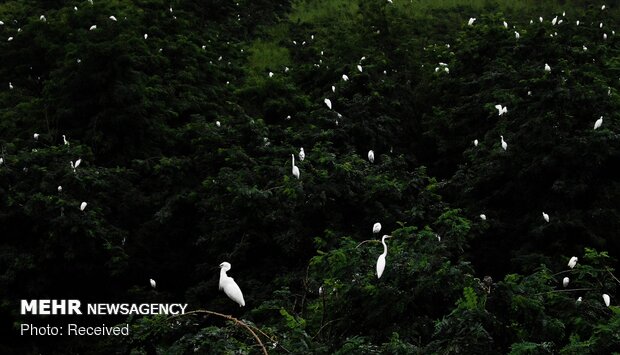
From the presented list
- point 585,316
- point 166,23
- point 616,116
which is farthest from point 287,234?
point 166,23

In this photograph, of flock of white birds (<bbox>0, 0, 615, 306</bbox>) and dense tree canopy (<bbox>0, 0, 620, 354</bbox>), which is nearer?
dense tree canopy (<bbox>0, 0, 620, 354</bbox>)

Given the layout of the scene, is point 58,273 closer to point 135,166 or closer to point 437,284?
point 135,166

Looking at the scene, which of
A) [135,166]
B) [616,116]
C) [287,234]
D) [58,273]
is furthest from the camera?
[135,166]

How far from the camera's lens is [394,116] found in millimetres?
9125

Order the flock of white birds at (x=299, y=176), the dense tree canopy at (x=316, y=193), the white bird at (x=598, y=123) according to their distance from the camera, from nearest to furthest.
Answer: the dense tree canopy at (x=316, y=193), the flock of white birds at (x=299, y=176), the white bird at (x=598, y=123)

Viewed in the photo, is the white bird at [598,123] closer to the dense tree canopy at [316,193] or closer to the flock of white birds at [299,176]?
the flock of white birds at [299,176]

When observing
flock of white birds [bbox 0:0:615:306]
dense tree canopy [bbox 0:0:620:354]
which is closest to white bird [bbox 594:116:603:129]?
flock of white birds [bbox 0:0:615:306]

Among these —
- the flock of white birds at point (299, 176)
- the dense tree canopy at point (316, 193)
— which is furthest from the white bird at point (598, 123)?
the dense tree canopy at point (316, 193)

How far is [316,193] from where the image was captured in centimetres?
569

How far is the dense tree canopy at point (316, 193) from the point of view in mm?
3492

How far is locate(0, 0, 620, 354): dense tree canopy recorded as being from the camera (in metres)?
3.49

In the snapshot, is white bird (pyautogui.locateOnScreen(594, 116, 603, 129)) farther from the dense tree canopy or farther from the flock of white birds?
the dense tree canopy

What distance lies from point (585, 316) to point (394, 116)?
19.5 ft

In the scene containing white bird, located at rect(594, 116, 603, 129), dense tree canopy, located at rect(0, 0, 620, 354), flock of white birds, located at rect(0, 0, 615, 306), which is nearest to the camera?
dense tree canopy, located at rect(0, 0, 620, 354)
